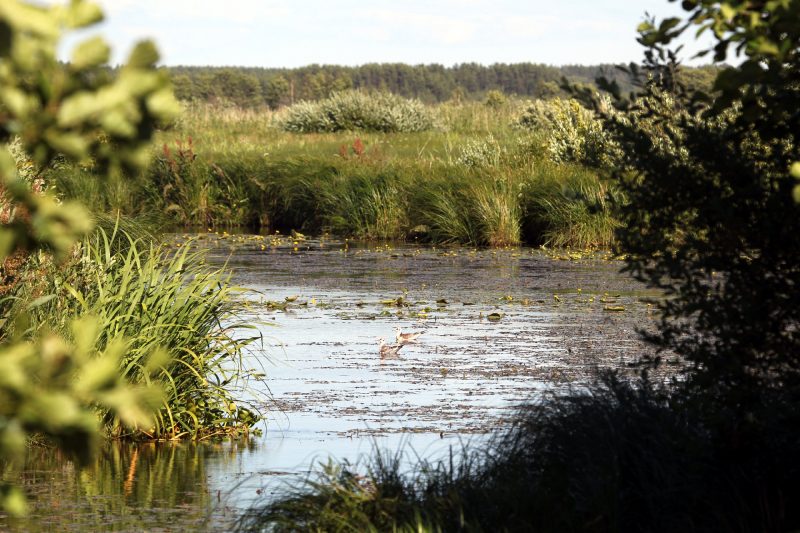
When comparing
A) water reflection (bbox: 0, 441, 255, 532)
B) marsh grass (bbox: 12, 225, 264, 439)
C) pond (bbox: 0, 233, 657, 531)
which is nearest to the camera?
water reflection (bbox: 0, 441, 255, 532)

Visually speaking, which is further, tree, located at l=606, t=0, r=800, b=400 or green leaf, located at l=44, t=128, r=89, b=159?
tree, located at l=606, t=0, r=800, b=400

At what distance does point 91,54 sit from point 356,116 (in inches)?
1802

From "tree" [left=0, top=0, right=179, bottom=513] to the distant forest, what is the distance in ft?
382

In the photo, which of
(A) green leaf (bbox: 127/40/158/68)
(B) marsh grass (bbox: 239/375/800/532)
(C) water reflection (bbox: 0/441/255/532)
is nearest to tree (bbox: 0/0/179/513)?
(A) green leaf (bbox: 127/40/158/68)

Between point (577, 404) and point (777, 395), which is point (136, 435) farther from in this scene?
point (777, 395)

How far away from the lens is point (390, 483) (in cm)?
561

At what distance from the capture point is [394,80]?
14250 centimetres

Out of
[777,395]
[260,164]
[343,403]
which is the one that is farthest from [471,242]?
[777,395]

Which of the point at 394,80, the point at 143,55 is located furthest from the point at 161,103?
the point at 394,80

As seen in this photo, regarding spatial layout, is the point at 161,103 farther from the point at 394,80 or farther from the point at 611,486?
the point at 394,80

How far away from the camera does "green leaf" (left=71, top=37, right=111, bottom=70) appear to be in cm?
184

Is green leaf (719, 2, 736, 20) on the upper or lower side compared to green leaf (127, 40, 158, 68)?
upper

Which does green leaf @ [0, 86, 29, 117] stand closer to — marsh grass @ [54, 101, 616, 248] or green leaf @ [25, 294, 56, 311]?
green leaf @ [25, 294, 56, 311]

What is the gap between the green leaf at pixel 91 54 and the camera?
72.4 inches
